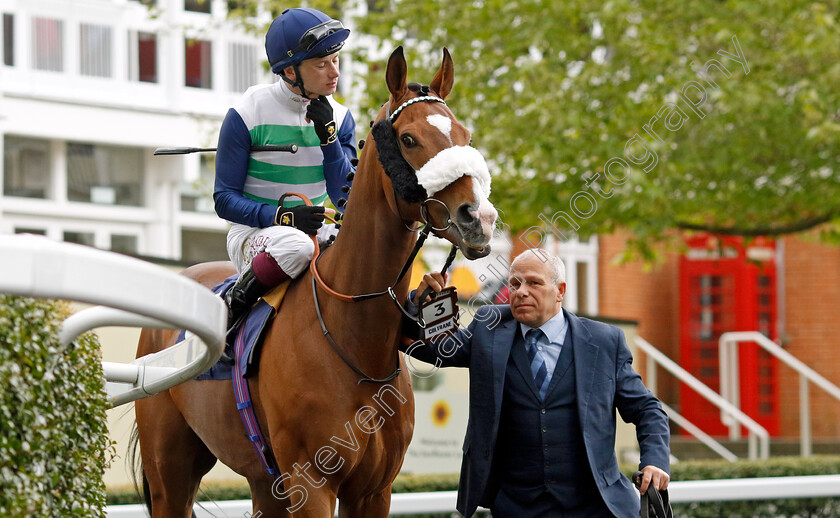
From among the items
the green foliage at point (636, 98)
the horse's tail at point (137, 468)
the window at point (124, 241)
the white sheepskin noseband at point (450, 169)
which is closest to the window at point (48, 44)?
the window at point (124, 241)

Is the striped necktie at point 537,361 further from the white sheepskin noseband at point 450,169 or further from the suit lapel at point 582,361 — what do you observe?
the white sheepskin noseband at point 450,169

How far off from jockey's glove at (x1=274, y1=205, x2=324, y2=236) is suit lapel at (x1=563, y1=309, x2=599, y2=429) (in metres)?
1.04

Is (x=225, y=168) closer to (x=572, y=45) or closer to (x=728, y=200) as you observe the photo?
(x=572, y=45)

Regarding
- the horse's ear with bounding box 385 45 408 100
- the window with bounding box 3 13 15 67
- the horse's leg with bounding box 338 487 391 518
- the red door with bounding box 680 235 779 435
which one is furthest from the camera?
the red door with bounding box 680 235 779 435

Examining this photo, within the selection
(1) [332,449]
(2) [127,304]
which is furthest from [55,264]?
(1) [332,449]

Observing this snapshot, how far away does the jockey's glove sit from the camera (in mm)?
4051

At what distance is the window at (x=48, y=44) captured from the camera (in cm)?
1292

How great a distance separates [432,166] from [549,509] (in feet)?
4.64

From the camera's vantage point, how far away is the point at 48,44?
42.7 feet

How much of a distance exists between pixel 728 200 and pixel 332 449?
8.84 meters

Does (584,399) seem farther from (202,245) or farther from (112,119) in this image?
(202,245)

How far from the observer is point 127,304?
201cm

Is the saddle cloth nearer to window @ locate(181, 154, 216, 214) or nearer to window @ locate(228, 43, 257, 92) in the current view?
window @ locate(181, 154, 216, 214)

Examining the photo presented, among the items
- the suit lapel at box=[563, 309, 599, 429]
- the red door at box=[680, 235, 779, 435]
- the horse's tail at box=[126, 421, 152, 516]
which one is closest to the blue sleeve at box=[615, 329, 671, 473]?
the suit lapel at box=[563, 309, 599, 429]
